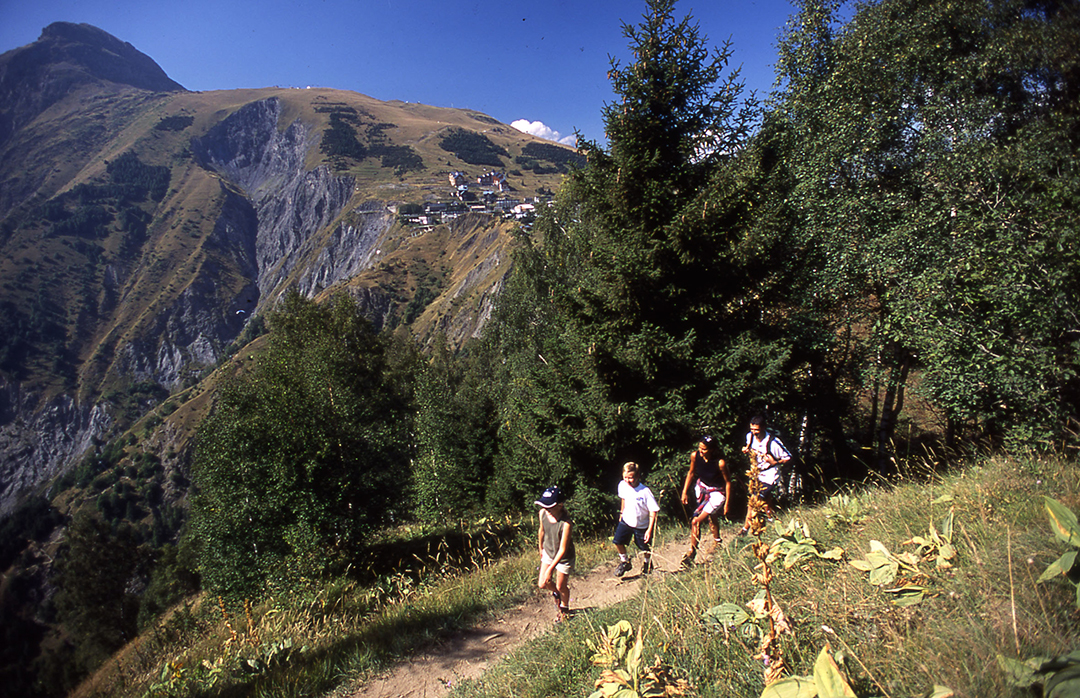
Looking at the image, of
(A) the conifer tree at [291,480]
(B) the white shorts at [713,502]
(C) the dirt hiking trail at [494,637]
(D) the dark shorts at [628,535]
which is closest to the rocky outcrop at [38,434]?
(A) the conifer tree at [291,480]

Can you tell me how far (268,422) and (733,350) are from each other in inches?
505

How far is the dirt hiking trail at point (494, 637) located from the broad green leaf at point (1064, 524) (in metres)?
3.59

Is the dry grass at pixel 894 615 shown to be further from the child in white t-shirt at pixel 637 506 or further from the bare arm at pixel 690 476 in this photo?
the bare arm at pixel 690 476

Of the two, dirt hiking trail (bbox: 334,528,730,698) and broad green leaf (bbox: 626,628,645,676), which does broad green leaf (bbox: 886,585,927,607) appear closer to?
broad green leaf (bbox: 626,628,645,676)

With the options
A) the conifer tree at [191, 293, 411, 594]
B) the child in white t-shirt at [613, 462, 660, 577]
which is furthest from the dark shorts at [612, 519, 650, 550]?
the conifer tree at [191, 293, 411, 594]

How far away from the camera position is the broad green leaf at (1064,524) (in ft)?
6.72

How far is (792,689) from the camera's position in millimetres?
1889

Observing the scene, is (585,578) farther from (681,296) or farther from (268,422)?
(268,422)

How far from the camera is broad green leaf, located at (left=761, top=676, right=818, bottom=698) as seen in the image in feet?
6.08

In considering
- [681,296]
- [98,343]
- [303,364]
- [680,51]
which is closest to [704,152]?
[680,51]

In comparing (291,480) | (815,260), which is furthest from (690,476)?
(291,480)

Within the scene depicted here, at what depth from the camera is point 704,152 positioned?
9.72 metres

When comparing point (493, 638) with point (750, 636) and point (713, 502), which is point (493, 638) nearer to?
point (713, 502)

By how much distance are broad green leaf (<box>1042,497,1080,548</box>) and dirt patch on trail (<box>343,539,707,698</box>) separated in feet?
11.8
